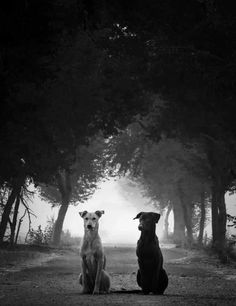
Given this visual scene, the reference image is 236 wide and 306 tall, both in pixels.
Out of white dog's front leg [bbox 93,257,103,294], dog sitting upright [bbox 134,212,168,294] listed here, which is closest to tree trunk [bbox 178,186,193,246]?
dog sitting upright [bbox 134,212,168,294]

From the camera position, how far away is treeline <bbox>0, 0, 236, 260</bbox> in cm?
1400

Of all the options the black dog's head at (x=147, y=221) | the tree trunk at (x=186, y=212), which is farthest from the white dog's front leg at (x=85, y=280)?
the tree trunk at (x=186, y=212)

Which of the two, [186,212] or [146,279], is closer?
[146,279]

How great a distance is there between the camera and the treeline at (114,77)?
14.0 m

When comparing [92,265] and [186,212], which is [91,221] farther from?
[186,212]

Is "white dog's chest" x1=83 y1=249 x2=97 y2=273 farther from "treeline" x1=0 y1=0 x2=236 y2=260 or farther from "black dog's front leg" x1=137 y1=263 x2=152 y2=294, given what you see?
"treeline" x1=0 y1=0 x2=236 y2=260

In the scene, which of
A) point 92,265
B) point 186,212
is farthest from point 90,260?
point 186,212

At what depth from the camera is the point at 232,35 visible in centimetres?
1695

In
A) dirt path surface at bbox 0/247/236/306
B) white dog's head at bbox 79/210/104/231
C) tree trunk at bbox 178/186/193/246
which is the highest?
tree trunk at bbox 178/186/193/246

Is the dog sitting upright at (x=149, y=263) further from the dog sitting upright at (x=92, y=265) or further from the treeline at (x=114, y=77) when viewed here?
the treeline at (x=114, y=77)

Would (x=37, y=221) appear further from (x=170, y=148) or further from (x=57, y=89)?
(x=57, y=89)

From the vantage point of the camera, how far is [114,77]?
22422 mm

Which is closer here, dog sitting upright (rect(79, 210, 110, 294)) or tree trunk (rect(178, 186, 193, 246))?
dog sitting upright (rect(79, 210, 110, 294))

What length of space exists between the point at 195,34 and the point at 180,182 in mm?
22936
